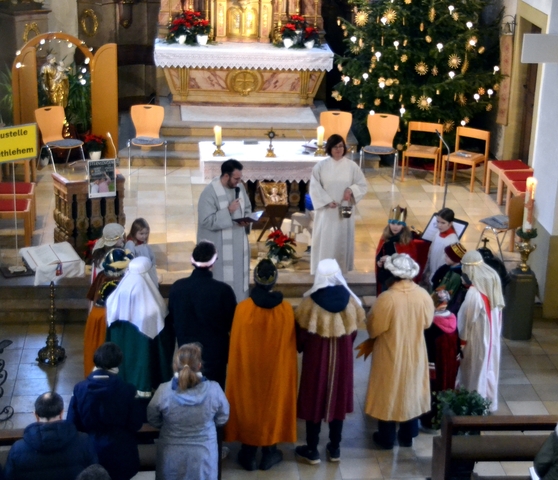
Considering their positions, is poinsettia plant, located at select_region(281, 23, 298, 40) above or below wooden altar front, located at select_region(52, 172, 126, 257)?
above

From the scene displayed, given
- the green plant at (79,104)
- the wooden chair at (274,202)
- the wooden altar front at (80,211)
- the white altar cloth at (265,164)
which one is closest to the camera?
the wooden altar front at (80,211)

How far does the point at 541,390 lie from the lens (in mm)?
8664

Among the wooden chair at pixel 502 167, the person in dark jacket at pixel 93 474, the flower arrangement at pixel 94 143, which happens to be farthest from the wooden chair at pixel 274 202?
the person in dark jacket at pixel 93 474

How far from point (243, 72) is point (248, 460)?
9.59 m

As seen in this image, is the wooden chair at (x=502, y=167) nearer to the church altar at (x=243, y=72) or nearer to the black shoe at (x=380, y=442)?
the church altar at (x=243, y=72)

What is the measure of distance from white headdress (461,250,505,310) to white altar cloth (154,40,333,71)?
27.9ft

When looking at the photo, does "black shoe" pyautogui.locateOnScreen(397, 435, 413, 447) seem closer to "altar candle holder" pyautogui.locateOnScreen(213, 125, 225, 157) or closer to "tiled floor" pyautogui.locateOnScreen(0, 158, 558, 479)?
"tiled floor" pyautogui.locateOnScreen(0, 158, 558, 479)

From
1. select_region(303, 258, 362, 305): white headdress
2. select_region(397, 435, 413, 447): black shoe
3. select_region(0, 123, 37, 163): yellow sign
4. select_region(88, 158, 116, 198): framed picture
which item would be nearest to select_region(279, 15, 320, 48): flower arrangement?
select_region(88, 158, 116, 198): framed picture

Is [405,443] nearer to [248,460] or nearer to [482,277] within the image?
[248,460]

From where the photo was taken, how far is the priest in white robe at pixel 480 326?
7.54m

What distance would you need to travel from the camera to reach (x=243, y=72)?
52.0ft

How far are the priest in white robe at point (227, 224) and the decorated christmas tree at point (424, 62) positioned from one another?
5840 millimetres


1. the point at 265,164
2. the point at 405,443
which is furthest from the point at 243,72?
the point at 405,443

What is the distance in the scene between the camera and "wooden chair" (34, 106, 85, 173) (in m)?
13.4
